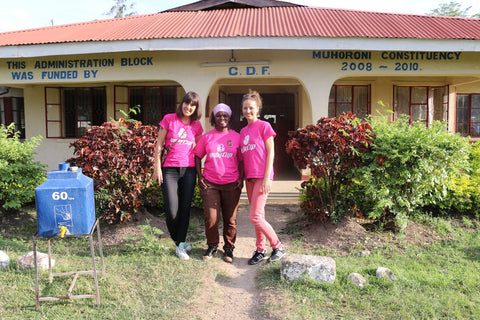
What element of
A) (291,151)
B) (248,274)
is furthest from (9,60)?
(248,274)

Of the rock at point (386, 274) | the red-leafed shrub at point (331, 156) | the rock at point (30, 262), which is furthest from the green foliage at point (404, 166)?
the rock at point (30, 262)

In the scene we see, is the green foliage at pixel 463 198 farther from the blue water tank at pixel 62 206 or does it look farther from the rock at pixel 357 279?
the blue water tank at pixel 62 206

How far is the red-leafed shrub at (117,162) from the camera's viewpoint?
15.8 ft

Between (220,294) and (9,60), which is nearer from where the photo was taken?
(220,294)

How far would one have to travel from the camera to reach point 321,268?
11.6 ft

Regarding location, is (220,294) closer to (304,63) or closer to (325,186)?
Answer: (325,186)

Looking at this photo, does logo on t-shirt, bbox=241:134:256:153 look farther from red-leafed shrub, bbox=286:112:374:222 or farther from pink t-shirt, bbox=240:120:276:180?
red-leafed shrub, bbox=286:112:374:222

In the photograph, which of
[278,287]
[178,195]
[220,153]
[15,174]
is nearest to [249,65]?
[220,153]

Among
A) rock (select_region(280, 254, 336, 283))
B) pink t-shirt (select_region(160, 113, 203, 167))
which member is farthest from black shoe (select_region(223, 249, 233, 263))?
pink t-shirt (select_region(160, 113, 203, 167))

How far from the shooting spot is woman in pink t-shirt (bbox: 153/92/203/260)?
398cm

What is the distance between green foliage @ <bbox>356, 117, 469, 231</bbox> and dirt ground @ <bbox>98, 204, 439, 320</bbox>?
33 cm

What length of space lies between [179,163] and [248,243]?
159cm

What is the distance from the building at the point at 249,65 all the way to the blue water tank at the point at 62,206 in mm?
3986

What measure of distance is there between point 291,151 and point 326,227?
115 centimetres
